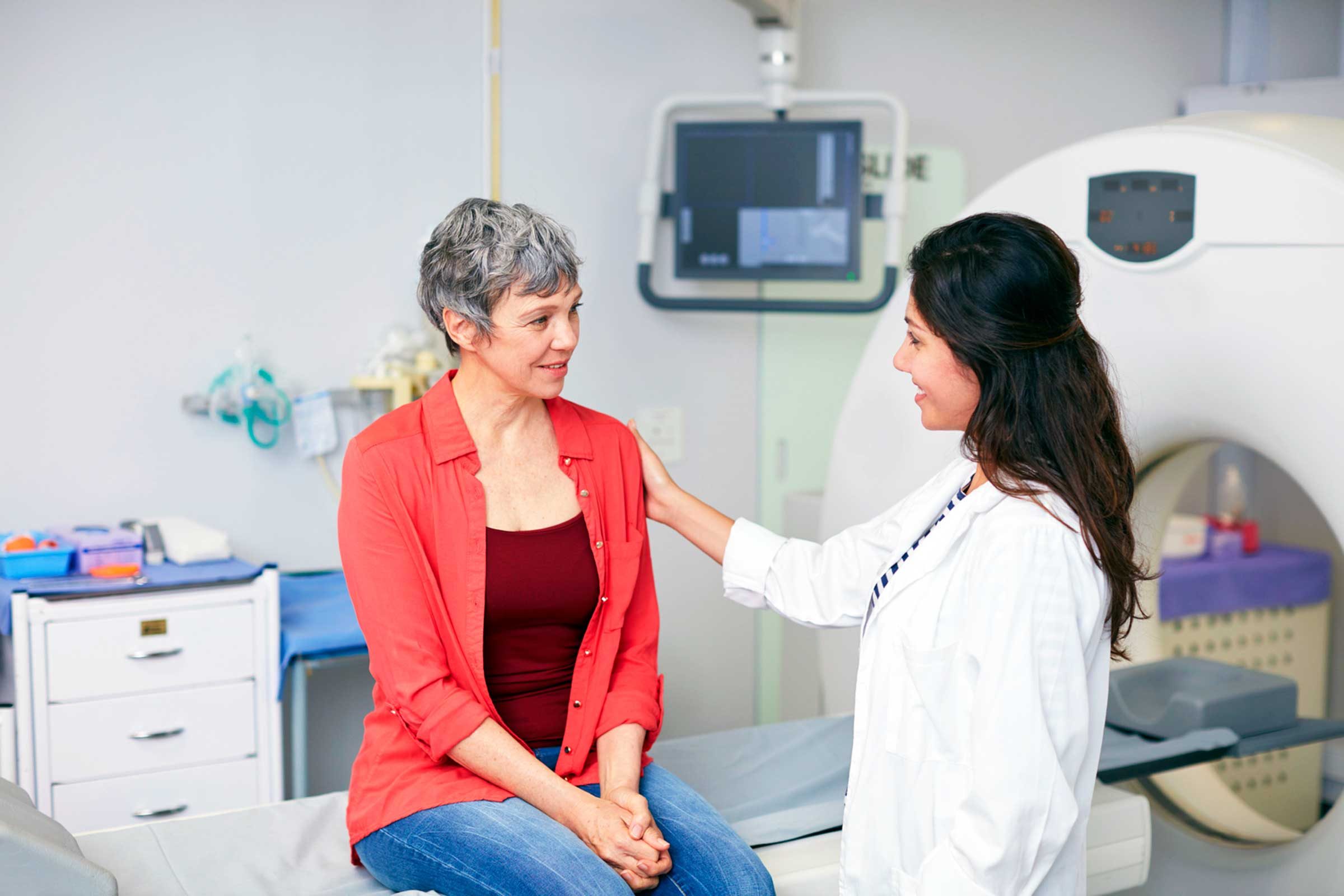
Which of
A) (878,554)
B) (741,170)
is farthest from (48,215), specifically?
(878,554)

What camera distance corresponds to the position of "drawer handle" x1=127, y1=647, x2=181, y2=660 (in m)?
2.12

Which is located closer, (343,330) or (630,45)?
(343,330)

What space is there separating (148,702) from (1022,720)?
5.30ft

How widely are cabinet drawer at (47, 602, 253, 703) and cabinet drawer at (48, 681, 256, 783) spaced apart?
0.9 inches

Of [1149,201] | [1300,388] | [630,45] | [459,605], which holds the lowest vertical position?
[459,605]

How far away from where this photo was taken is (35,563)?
2172 millimetres

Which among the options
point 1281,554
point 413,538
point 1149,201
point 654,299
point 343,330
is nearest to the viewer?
point 413,538

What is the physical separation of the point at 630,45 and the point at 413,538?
6.55 ft

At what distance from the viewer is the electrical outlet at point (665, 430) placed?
3.21m

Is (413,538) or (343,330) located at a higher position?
(343,330)

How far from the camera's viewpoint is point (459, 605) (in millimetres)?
1507

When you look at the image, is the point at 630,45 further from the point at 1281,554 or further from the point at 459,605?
the point at 1281,554

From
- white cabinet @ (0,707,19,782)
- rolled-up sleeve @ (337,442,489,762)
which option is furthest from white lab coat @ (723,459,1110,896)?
white cabinet @ (0,707,19,782)

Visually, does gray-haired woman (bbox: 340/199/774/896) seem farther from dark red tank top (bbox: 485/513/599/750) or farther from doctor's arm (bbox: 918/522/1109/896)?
doctor's arm (bbox: 918/522/1109/896)
